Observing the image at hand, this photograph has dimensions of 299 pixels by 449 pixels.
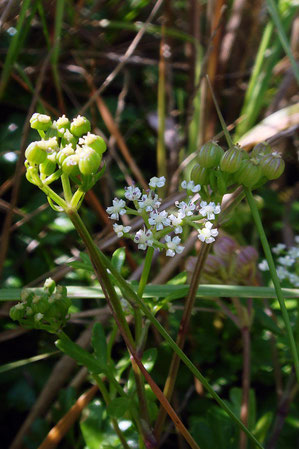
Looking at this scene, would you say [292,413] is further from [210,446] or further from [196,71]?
[196,71]

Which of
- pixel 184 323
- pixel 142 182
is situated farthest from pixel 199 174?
pixel 142 182

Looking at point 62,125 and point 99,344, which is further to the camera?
point 99,344

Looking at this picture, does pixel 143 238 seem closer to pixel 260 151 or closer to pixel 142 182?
pixel 260 151

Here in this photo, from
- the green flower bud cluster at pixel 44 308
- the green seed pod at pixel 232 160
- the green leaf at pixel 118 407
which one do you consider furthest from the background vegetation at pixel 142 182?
the green seed pod at pixel 232 160

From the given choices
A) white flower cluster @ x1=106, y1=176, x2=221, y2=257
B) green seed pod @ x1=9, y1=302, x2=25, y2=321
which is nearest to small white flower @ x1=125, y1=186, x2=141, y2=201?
white flower cluster @ x1=106, y1=176, x2=221, y2=257

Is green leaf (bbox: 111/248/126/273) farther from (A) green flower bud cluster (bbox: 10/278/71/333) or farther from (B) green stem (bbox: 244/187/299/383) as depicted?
(B) green stem (bbox: 244/187/299/383)

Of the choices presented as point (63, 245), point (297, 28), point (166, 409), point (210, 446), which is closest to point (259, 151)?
point (166, 409)
